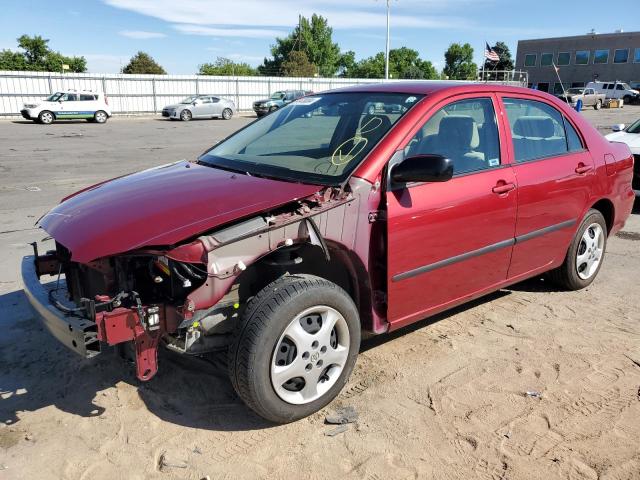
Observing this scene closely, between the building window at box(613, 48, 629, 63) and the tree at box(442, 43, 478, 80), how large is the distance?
32100mm

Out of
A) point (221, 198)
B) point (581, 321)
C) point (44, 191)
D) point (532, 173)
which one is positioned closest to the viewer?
point (221, 198)

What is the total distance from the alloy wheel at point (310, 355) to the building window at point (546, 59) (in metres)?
Answer: 76.4

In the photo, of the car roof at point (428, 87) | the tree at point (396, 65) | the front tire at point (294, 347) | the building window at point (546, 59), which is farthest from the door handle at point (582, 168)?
the tree at point (396, 65)

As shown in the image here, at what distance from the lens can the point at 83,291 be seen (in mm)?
3230

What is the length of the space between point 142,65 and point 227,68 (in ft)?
60.5

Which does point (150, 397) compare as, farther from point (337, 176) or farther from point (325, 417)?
point (337, 176)

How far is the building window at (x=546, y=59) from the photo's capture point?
231 ft

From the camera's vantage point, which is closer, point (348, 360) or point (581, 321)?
point (348, 360)

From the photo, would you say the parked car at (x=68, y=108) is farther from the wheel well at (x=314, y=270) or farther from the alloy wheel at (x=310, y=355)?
the alloy wheel at (x=310, y=355)

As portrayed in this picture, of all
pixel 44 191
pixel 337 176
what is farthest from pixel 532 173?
pixel 44 191

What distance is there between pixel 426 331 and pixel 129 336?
91.8 inches

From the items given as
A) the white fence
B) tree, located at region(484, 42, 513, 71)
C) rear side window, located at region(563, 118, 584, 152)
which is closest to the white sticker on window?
rear side window, located at region(563, 118, 584, 152)

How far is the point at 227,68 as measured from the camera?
283 feet

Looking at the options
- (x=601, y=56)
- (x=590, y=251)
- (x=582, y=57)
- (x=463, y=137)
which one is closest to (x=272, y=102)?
(x=590, y=251)
